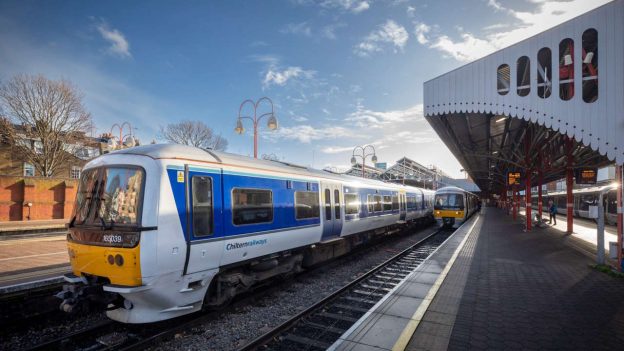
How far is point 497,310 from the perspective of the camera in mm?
A: 6340

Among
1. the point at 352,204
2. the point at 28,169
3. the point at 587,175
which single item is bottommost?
the point at 352,204

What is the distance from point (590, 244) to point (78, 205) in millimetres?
19547

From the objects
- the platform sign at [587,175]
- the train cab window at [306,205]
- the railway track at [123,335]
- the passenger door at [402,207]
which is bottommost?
the railway track at [123,335]

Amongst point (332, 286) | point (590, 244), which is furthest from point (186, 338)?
point (590, 244)

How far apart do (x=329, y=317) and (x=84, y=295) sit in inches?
169

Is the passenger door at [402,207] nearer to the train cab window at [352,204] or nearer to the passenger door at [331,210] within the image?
the train cab window at [352,204]

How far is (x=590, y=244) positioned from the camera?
14891 mm

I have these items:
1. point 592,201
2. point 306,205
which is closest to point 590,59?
point 306,205

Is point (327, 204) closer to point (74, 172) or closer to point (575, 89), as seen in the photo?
point (575, 89)

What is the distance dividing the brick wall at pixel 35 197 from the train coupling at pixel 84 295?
22.8 meters

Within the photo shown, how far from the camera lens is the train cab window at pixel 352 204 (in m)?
11.7

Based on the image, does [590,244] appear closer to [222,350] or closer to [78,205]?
[222,350]

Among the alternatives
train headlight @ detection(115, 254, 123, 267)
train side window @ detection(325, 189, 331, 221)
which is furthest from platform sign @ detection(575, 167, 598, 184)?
train headlight @ detection(115, 254, 123, 267)

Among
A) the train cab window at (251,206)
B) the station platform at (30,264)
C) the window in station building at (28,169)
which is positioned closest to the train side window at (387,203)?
the train cab window at (251,206)
